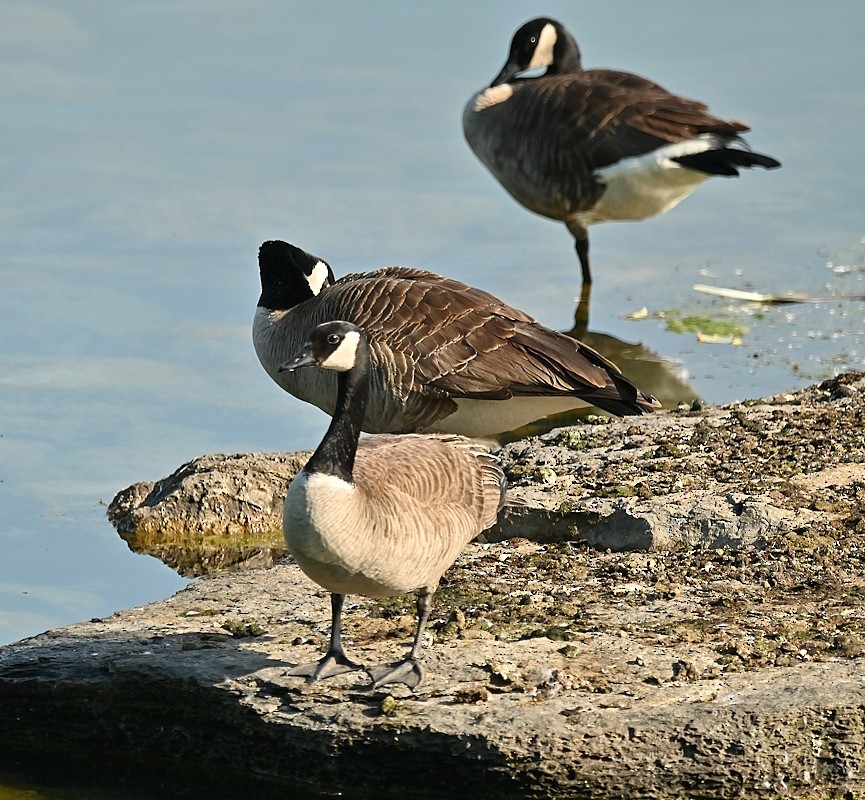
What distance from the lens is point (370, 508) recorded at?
4.48m

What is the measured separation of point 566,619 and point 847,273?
20.0 ft

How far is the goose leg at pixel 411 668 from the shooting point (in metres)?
4.50

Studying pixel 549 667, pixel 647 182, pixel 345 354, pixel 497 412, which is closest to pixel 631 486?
pixel 497 412

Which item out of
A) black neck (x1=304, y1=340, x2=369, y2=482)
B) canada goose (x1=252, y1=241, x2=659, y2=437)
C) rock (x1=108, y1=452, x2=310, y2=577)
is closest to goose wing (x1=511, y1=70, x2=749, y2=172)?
canada goose (x1=252, y1=241, x2=659, y2=437)

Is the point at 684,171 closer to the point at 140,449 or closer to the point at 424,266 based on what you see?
the point at 424,266

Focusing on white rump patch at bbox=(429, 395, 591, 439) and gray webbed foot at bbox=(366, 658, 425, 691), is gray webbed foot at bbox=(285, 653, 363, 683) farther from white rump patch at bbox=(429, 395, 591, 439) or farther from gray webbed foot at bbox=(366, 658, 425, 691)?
white rump patch at bbox=(429, 395, 591, 439)

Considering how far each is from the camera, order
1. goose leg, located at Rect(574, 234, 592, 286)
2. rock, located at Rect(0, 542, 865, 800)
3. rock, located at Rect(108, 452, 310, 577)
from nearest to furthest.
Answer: rock, located at Rect(0, 542, 865, 800) < rock, located at Rect(108, 452, 310, 577) < goose leg, located at Rect(574, 234, 592, 286)

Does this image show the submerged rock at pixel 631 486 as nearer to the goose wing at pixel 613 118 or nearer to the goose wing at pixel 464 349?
the goose wing at pixel 464 349

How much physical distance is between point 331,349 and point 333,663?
982 millimetres

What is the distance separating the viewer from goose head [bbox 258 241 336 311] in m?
7.60

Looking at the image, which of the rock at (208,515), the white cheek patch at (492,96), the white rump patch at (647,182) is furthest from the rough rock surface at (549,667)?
the white cheek patch at (492,96)

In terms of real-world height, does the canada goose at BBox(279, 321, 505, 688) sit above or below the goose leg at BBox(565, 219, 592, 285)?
below

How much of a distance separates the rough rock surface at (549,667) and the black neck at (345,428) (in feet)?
2.23

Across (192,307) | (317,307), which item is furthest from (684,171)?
(317,307)
